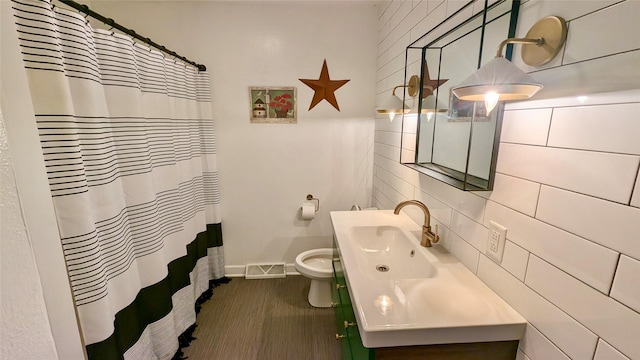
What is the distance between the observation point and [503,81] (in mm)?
677

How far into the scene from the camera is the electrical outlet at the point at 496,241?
0.90 meters

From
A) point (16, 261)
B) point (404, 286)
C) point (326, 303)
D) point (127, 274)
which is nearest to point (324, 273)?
point (326, 303)

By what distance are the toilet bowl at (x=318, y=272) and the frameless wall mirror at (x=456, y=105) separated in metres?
1.03

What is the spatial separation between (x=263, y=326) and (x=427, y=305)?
1.50 m

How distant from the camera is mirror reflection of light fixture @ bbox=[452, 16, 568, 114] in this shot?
26.8 inches

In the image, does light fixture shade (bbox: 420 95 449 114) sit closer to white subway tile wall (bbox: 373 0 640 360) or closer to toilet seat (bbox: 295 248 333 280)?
white subway tile wall (bbox: 373 0 640 360)

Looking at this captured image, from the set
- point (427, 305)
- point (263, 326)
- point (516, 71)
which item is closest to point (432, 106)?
point (516, 71)

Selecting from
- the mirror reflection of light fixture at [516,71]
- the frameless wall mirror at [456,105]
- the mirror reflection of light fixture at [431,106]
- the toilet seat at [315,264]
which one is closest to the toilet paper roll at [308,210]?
the toilet seat at [315,264]

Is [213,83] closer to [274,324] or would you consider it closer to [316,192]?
[316,192]

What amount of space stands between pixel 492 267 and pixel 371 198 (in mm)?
1602

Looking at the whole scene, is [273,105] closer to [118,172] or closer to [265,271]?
[118,172]

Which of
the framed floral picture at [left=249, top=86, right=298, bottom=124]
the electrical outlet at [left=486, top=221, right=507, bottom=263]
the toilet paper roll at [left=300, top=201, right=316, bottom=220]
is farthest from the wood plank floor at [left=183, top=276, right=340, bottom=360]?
the framed floral picture at [left=249, top=86, right=298, bottom=124]

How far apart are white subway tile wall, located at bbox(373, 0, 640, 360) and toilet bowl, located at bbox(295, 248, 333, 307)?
121 centimetres

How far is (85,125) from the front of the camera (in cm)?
107
